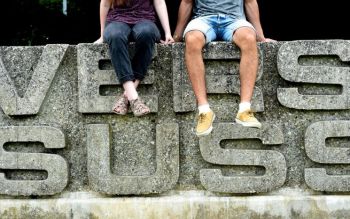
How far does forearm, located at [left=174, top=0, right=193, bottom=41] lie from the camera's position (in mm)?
4062

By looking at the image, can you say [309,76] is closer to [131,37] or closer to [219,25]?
[219,25]

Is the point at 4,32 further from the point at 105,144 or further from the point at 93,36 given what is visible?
the point at 105,144

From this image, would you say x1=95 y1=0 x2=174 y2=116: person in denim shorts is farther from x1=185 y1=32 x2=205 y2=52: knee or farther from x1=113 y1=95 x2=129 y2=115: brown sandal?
x1=185 y1=32 x2=205 y2=52: knee

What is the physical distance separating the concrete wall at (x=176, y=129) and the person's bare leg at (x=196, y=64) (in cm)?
19

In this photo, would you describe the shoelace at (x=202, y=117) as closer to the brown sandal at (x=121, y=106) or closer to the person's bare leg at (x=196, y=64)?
the person's bare leg at (x=196, y=64)

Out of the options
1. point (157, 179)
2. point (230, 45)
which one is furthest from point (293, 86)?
point (157, 179)

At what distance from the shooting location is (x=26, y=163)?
395cm

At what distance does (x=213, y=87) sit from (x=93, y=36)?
3.62 meters

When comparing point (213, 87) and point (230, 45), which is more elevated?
point (230, 45)

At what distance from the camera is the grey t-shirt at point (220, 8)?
3928 mm

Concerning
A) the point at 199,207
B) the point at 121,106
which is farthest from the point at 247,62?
the point at 199,207

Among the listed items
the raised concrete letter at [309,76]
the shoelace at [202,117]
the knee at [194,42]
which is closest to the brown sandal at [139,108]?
the shoelace at [202,117]

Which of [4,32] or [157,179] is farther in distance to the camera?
[4,32]

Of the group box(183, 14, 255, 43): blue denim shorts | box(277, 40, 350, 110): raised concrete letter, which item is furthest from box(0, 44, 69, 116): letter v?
box(277, 40, 350, 110): raised concrete letter
